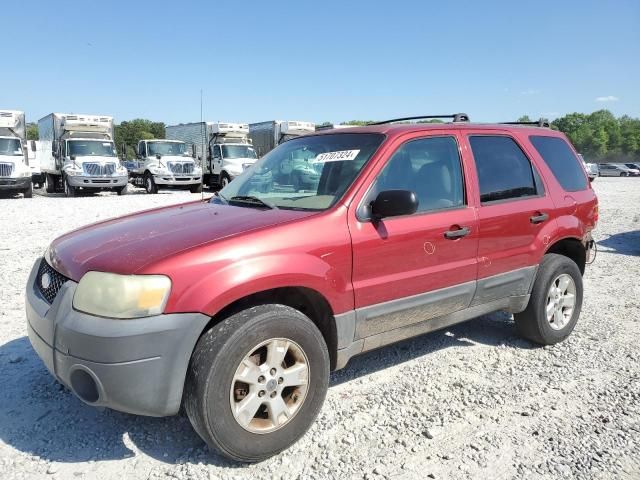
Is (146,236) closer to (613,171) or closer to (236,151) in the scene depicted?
(236,151)

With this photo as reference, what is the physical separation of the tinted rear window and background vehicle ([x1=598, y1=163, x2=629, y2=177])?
5652 centimetres

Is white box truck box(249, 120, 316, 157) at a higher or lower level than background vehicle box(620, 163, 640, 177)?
higher

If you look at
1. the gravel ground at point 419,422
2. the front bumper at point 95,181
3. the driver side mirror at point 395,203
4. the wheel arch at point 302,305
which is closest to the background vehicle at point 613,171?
the front bumper at point 95,181

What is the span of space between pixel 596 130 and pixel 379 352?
106 meters

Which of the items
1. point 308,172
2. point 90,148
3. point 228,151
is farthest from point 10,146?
point 308,172

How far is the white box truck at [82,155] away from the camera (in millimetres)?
19281

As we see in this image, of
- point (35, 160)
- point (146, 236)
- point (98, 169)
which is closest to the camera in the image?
point (146, 236)

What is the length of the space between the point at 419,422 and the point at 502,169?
2043 mm

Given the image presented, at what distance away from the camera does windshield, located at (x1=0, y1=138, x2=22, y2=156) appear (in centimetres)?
1856

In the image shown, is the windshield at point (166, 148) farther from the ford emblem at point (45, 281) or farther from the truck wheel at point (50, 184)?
the ford emblem at point (45, 281)

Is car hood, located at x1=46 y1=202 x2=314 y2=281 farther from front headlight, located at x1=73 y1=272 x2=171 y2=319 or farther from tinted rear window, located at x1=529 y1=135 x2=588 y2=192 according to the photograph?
tinted rear window, located at x1=529 y1=135 x2=588 y2=192

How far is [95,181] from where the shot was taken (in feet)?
63.3

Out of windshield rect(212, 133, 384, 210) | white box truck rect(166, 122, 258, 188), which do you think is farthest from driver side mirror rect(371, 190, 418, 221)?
white box truck rect(166, 122, 258, 188)

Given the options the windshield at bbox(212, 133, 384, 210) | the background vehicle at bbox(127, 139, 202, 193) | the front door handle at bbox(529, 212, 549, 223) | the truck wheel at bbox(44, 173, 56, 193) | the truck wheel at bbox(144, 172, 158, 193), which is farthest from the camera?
the truck wheel at bbox(44, 173, 56, 193)
